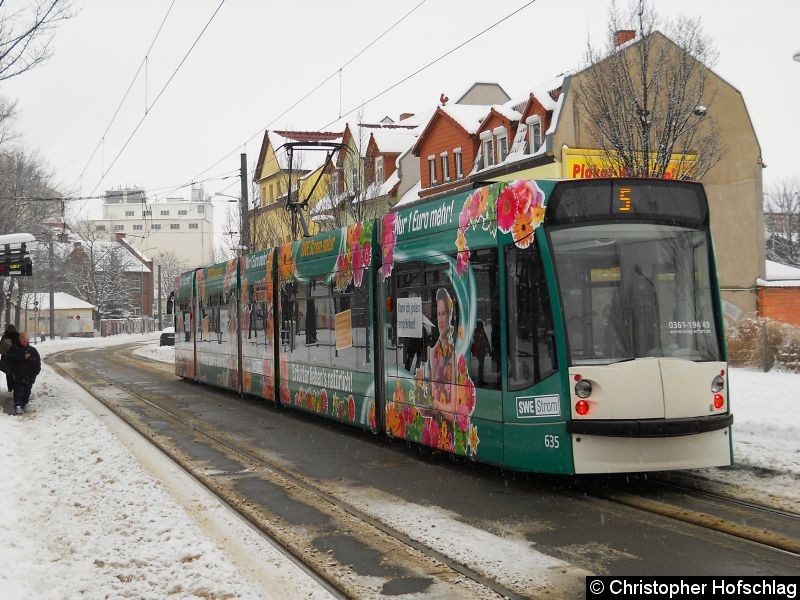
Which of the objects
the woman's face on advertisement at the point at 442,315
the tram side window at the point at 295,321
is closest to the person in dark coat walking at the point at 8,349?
the tram side window at the point at 295,321

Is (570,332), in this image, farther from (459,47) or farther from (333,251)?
(459,47)

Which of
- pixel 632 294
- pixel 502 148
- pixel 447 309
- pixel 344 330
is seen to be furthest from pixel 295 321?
pixel 502 148

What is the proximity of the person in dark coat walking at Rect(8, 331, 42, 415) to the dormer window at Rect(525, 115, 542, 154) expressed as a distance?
1915 cm

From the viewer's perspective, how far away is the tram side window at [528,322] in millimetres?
8383

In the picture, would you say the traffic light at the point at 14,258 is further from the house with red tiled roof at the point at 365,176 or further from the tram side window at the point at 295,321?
the house with red tiled roof at the point at 365,176

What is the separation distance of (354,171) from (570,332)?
80.2 feet

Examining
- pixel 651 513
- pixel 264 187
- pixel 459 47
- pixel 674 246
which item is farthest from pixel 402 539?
pixel 264 187

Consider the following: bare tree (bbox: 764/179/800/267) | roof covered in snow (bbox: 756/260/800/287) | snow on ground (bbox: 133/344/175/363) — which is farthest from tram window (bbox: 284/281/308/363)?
bare tree (bbox: 764/179/800/267)

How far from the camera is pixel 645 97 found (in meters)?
21.0

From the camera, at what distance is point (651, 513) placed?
779 cm

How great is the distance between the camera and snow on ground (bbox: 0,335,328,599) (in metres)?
5.98

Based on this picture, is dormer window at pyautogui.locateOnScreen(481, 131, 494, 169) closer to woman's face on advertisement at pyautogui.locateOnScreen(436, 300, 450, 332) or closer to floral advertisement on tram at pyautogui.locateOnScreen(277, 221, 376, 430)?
floral advertisement on tram at pyautogui.locateOnScreen(277, 221, 376, 430)

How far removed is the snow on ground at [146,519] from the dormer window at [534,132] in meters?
19.1

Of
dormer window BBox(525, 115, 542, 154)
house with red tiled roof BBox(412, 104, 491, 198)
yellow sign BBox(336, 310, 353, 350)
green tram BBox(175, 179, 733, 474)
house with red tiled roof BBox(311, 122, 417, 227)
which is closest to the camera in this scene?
green tram BBox(175, 179, 733, 474)
